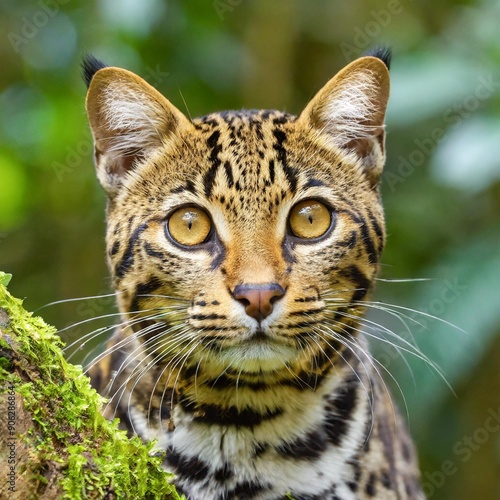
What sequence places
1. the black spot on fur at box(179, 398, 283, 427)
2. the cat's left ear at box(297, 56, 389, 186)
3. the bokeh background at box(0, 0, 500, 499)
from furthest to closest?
1. the bokeh background at box(0, 0, 500, 499)
2. the cat's left ear at box(297, 56, 389, 186)
3. the black spot on fur at box(179, 398, 283, 427)

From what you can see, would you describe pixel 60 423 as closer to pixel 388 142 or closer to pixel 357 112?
pixel 357 112

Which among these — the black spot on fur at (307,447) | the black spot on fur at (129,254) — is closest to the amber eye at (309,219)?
the black spot on fur at (129,254)

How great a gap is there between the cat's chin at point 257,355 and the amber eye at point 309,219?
2.07 feet

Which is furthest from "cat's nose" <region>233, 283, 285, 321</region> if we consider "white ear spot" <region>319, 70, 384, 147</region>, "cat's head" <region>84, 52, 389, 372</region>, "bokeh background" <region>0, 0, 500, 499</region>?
"bokeh background" <region>0, 0, 500, 499</region>

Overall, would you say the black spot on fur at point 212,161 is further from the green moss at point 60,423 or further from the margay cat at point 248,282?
→ the green moss at point 60,423

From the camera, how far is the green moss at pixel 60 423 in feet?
7.71

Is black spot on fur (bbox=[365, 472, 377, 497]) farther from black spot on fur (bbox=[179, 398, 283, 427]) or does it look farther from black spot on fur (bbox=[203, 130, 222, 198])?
black spot on fur (bbox=[203, 130, 222, 198])

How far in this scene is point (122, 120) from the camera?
460 centimetres

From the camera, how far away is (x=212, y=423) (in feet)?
13.5

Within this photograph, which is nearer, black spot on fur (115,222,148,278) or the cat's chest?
the cat's chest

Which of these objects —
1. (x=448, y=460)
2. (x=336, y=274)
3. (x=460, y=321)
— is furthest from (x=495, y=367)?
(x=336, y=274)

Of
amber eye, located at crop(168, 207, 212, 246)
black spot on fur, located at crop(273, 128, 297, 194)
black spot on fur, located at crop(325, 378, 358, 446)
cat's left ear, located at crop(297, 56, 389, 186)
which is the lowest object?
black spot on fur, located at crop(325, 378, 358, 446)

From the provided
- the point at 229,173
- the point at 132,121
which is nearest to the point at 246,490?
the point at 229,173

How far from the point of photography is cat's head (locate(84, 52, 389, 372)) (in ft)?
12.5
